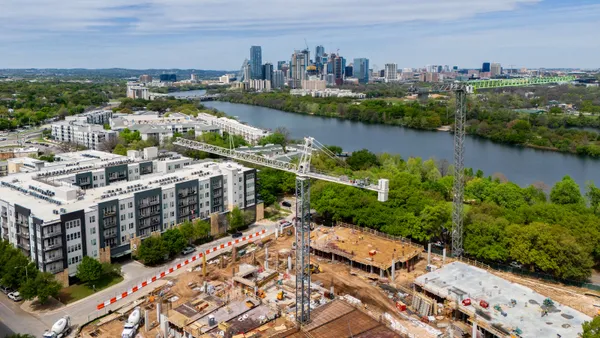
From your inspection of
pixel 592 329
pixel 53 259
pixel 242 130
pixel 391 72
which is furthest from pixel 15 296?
pixel 391 72

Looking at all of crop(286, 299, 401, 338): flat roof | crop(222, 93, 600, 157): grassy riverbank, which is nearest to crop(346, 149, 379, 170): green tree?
crop(286, 299, 401, 338): flat roof

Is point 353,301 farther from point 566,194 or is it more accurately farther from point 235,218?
point 566,194

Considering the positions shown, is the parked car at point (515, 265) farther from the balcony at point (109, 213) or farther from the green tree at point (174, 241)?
the balcony at point (109, 213)

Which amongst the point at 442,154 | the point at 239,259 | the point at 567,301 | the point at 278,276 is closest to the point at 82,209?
the point at 239,259

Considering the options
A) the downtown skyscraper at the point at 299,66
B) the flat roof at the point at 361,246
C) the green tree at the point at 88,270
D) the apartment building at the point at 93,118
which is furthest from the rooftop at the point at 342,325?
the downtown skyscraper at the point at 299,66

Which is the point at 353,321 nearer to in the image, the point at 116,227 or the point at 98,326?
the point at 98,326

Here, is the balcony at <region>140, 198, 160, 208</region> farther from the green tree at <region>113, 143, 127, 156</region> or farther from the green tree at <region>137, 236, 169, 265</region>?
the green tree at <region>113, 143, 127, 156</region>
